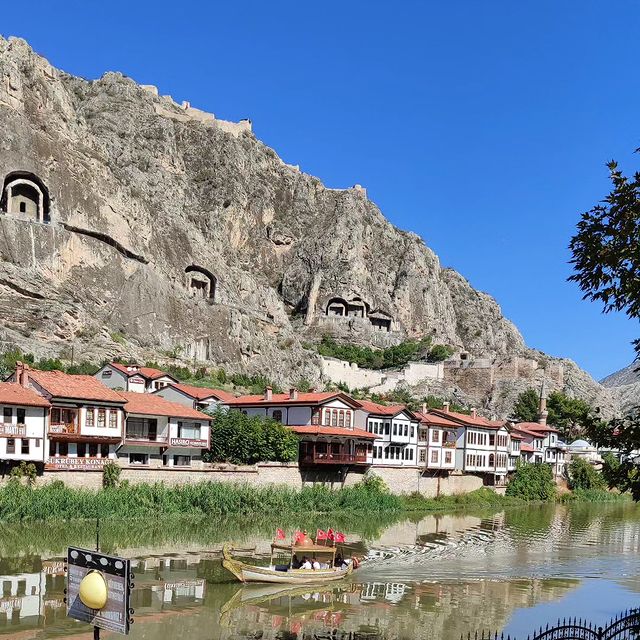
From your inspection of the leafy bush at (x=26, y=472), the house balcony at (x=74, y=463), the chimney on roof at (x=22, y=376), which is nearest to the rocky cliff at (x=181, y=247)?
the chimney on roof at (x=22, y=376)

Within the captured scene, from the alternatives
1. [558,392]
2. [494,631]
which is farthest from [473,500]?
[558,392]

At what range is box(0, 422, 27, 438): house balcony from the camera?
160 feet

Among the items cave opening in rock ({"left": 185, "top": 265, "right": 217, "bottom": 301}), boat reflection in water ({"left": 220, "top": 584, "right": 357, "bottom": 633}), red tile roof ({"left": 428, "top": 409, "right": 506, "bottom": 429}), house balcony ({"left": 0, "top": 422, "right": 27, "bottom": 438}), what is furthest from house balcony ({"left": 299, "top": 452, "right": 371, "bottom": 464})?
cave opening in rock ({"left": 185, "top": 265, "right": 217, "bottom": 301})

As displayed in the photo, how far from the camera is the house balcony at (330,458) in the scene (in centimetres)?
6450

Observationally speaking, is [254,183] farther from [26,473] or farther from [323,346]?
[26,473]

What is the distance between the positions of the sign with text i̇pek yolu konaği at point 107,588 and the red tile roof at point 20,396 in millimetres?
36525

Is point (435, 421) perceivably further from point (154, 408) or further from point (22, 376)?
point (22, 376)

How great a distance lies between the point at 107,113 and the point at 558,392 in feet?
305

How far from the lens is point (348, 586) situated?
1469 inches

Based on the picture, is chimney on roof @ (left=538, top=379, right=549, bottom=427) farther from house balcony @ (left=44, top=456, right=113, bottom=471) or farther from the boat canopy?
the boat canopy

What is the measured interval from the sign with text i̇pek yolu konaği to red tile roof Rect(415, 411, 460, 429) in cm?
6474

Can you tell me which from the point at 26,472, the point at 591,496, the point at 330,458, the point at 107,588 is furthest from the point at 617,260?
the point at 591,496

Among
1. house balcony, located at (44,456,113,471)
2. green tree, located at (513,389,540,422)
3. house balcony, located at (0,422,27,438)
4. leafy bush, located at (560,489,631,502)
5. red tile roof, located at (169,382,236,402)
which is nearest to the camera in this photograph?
house balcony, located at (0,422,27,438)

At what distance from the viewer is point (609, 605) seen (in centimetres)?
3600
